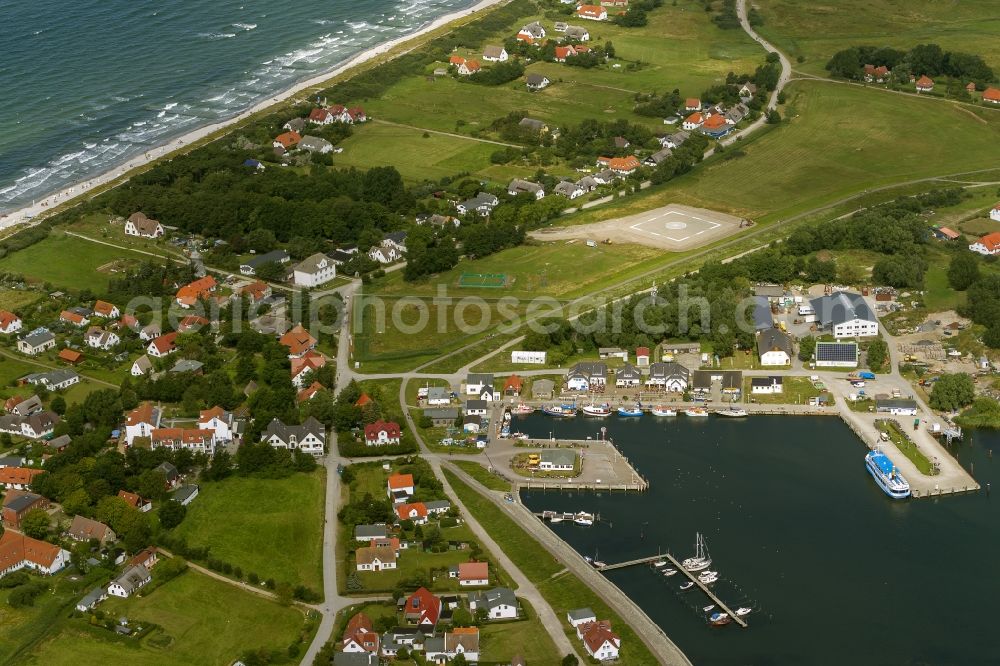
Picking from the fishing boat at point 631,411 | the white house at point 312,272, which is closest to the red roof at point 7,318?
the white house at point 312,272

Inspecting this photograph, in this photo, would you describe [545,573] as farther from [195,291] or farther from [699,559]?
[195,291]

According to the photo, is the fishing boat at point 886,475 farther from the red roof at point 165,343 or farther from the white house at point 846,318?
the red roof at point 165,343

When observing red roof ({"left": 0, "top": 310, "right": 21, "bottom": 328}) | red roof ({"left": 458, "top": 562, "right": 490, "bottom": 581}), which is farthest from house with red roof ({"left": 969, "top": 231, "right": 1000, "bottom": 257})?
red roof ({"left": 0, "top": 310, "right": 21, "bottom": 328})

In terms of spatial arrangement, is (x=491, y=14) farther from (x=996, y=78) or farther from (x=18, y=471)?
(x=18, y=471)

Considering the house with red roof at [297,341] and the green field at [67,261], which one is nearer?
the house with red roof at [297,341]

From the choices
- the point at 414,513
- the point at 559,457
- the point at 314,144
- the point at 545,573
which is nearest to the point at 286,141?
the point at 314,144

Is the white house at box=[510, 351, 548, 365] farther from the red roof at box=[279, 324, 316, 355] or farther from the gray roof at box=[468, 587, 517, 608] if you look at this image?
the gray roof at box=[468, 587, 517, 608]
